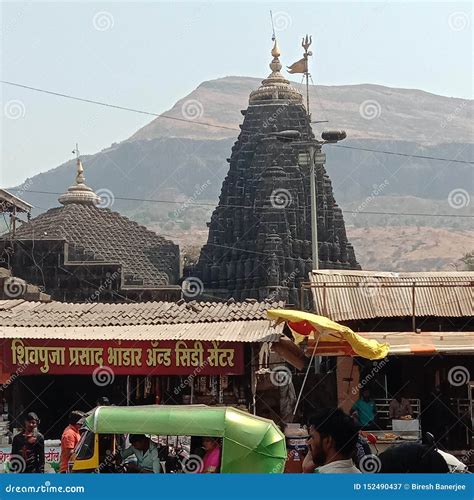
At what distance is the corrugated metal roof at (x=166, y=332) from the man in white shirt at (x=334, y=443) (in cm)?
781

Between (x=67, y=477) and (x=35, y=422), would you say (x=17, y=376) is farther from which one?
(x=67, y=477)

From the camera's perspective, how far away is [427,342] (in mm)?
15578

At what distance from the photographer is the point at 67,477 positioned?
8.30m

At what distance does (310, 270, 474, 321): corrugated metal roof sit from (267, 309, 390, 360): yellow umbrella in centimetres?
165

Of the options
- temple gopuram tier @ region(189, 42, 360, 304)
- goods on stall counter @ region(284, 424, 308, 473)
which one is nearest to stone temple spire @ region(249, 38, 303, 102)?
temple gopuram tier @ region(189, 42, 360, 304)

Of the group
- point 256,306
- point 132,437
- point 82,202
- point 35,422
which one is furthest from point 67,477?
point 82,202

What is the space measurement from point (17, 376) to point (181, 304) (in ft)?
11.2

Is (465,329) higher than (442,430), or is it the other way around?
(465,329)

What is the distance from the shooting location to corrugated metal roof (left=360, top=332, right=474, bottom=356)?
1516 cm

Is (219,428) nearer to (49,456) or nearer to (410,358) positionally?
(49,456)

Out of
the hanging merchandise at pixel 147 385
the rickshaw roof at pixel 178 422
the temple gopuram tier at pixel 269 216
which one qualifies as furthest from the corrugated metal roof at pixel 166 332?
the temple gopuram tier at pixel 269 216

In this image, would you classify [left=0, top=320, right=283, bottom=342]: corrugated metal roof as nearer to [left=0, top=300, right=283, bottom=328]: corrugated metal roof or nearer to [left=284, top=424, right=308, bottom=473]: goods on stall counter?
[left=0, top=300, right=283, bottom=328]: corrugated metal roof

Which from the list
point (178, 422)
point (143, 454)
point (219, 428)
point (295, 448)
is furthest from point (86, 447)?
point (295, 448)

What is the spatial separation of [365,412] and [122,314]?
4.12m
